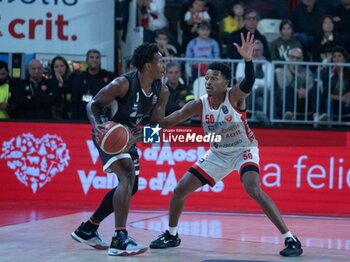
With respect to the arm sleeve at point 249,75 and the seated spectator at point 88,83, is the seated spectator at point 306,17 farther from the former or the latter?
the arm sleeve at point 249,75

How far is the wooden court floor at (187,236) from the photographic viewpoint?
7914mm

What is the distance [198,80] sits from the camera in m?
12.9

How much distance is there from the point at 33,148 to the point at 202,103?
4418 mm

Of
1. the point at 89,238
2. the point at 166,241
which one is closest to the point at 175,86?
the point at 166,241

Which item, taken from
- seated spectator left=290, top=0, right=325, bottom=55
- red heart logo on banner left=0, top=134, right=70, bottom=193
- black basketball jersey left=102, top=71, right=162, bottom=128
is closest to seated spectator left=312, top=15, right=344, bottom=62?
seated spectator left=290, top=0, right=325, bottom=55

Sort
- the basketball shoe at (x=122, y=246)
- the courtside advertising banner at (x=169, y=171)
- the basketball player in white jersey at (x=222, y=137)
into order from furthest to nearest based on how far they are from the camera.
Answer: the courtside advertising banner at (x=169, y=171)
the basketball player in white jersey at (x=222, y=137)
the basketball shoe at (x=122, y=246)

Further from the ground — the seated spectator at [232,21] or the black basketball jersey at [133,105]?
the seated spectator at [232,21]

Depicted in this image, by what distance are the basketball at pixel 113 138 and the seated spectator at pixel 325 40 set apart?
21.4 feet

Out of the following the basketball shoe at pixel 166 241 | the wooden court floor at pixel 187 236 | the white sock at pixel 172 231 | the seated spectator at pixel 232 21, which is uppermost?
the seated spectator at pixel 232 21

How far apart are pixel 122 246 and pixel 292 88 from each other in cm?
564

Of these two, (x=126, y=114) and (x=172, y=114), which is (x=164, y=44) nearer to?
(x=172, y=114)

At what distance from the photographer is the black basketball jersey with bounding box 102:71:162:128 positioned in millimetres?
8297

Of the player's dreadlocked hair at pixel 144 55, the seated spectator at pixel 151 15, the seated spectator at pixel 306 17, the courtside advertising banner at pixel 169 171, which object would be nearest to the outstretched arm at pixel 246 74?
the player's dreadlocked hair at pixel 144 55

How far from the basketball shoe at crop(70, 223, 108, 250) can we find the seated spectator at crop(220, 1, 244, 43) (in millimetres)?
6791
